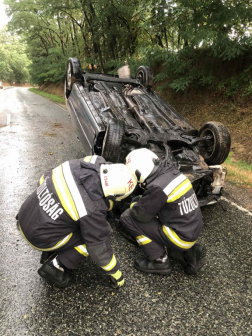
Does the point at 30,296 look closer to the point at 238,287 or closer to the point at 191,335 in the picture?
the point at 191,335

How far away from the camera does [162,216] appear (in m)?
2.04

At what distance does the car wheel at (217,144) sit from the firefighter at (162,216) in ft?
4.98

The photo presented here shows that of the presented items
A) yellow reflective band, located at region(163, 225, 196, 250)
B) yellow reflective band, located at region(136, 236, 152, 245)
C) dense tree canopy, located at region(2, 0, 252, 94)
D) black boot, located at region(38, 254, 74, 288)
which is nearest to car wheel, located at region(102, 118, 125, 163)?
yellow reflective band, located at region(136, 236, 152, 245)

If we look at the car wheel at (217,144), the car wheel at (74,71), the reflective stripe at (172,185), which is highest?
the car wheel at (74,71)

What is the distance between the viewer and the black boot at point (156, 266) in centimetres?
212

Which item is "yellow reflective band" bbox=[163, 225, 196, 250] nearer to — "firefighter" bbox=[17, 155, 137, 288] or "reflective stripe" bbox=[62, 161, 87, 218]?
"firefighter" bbox=[17, 155, 137, 288]

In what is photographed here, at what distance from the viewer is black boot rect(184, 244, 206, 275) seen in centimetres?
211

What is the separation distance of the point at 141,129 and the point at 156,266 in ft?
6.41

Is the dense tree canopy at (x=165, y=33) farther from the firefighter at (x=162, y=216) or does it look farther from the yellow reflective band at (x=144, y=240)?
the yellow reflective band at (x=144, y=240)

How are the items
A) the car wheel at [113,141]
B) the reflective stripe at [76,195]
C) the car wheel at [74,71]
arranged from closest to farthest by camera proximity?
the reflective stripe at [76,195], the car wheel at [113,141], the car wheel at [74,71]

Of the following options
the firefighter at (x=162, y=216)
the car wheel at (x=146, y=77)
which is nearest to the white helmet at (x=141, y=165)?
the firefighter at (x=162, y=216)

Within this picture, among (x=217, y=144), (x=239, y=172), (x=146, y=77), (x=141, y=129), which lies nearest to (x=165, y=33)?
(x=146, y=77)

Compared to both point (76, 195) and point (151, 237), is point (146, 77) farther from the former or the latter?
point (76, 195)

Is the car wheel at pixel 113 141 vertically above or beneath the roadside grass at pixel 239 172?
above
